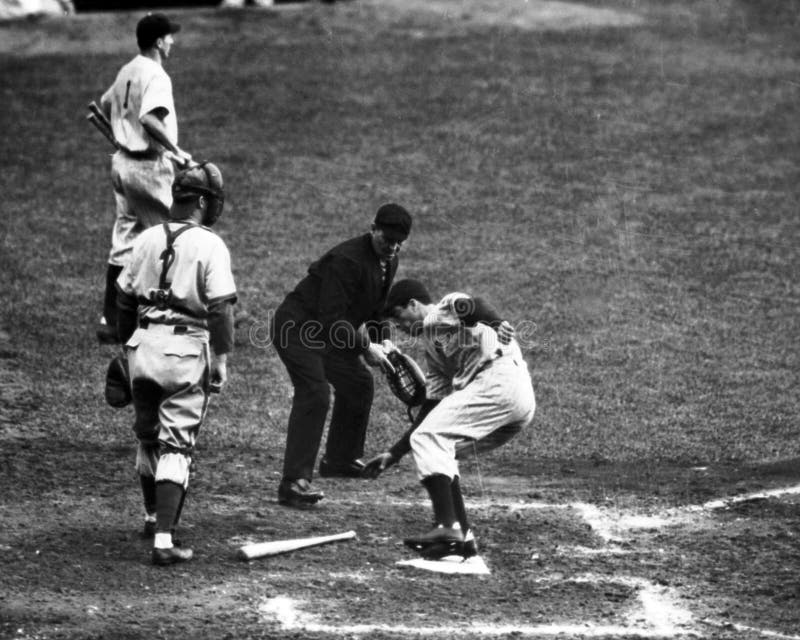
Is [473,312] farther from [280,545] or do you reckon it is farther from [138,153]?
[138,153]

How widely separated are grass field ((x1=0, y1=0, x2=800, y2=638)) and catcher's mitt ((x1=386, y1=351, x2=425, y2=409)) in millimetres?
652

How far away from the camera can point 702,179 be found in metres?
14.6

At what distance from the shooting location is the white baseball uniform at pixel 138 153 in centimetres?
871

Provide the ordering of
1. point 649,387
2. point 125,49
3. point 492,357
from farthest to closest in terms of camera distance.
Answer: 1. point 125,49
2. point 649,387
3. point 492,357

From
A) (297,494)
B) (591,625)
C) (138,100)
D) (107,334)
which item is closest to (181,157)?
(138,100)

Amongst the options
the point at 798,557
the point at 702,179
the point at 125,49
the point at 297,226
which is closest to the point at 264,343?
the point at 297,226

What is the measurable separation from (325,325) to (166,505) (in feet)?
5.17


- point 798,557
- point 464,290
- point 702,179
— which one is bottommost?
point 798,557

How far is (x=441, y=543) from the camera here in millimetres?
6578

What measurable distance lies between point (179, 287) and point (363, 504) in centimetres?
198

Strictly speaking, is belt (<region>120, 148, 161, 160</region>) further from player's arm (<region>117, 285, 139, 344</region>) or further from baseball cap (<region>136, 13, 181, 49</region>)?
player's arm (<region>117, 285, 139, 344</region>)

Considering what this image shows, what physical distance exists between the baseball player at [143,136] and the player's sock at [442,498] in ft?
10.4

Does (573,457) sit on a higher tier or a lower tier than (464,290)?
lower

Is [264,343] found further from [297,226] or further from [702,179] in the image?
[702,179]
